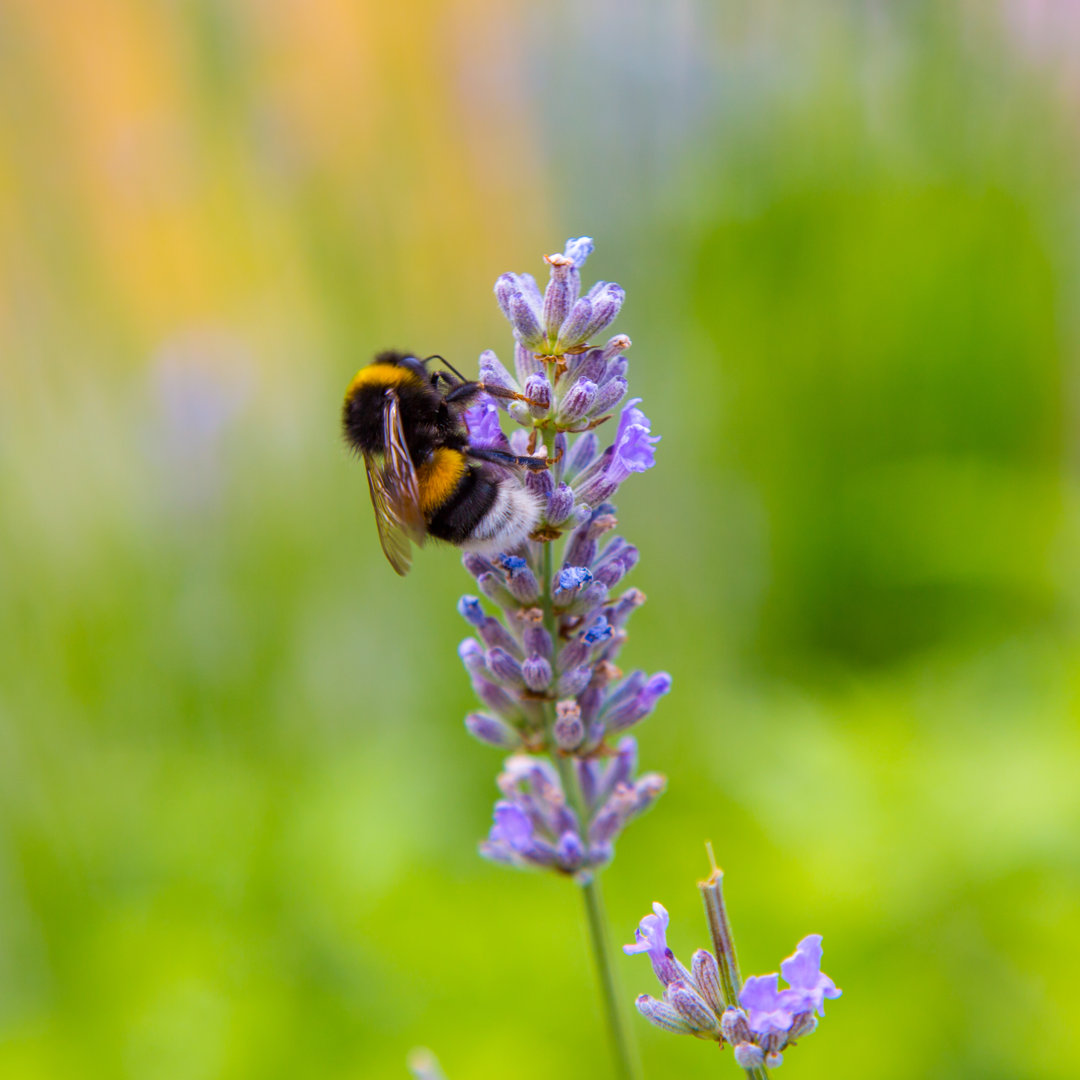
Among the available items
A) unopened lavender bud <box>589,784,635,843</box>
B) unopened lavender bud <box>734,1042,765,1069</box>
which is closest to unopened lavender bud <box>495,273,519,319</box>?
unopened lavender bud <box>589,784,635,843</box>

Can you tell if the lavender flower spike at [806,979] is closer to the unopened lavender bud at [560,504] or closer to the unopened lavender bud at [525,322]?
the unopened lavender bud at [560,504]

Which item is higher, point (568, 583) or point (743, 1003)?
point (568, 583)

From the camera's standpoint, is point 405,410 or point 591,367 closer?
point 591,367

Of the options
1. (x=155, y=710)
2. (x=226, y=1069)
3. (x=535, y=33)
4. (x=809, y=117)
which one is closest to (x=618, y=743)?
(x=226, y=1069)

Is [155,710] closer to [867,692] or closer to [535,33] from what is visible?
[867,692]

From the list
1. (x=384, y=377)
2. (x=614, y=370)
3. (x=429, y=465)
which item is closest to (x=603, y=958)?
(x=614, y=370)

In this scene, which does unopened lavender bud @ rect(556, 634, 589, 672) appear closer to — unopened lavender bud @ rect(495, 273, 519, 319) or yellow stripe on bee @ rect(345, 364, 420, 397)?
unopened lavender bud @ rect(495, 273, 519, 319)

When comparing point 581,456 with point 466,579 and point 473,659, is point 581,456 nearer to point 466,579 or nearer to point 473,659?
point 473,659
